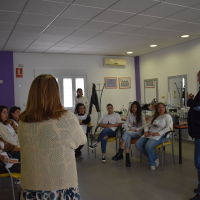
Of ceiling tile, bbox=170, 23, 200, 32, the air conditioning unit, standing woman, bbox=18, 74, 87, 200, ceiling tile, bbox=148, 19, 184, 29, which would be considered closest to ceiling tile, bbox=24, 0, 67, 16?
ceiling tile, bbox=148, 19, 184, 29

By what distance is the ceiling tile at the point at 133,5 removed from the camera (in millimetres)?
3411

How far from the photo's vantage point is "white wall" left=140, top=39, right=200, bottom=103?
6.24m

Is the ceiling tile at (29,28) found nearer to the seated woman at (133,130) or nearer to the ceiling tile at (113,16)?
the ceiling tile at (113,16)

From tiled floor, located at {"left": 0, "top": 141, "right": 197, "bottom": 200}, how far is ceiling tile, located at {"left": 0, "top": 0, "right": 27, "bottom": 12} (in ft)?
9.01

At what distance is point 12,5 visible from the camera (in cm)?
333

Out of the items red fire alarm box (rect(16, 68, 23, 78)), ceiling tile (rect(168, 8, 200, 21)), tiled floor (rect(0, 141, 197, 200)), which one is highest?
ceiling tile (rect(168, 8, 200, 21))

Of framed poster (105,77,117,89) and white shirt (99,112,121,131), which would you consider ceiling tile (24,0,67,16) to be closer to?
white shirt (99,112,121,131)

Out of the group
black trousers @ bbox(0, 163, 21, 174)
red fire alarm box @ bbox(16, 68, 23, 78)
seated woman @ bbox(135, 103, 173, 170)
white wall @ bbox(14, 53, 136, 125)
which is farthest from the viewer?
white wall @ bbox(14, 53, 136, 125)

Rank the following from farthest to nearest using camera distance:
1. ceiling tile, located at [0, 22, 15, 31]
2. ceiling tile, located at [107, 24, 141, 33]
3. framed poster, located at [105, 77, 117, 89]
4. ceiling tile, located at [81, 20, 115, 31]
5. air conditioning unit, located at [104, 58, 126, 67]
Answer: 1. framed poster, located at [105, 77, 117, 89]
2. air conditioning unit, located at [104, 58, 126, 67]
3. ceiling tile, located at [107, 24, 141, 33]
4. ceiling tile, located at [81, 20, 115, 31]
5. ceiling tile, located at [0, 22, 15, 31]

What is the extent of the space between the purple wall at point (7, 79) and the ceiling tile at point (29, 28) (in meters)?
2.19

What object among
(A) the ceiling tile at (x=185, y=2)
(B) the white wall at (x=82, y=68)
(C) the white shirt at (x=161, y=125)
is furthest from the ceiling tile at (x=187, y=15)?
(B) the white wall at (x=82, y=68)

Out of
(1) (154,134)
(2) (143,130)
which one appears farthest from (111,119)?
(1) (154,134)

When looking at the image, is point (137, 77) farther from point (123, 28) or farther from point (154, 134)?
point (154, 134)

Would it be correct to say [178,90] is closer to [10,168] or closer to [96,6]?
[96,6]
